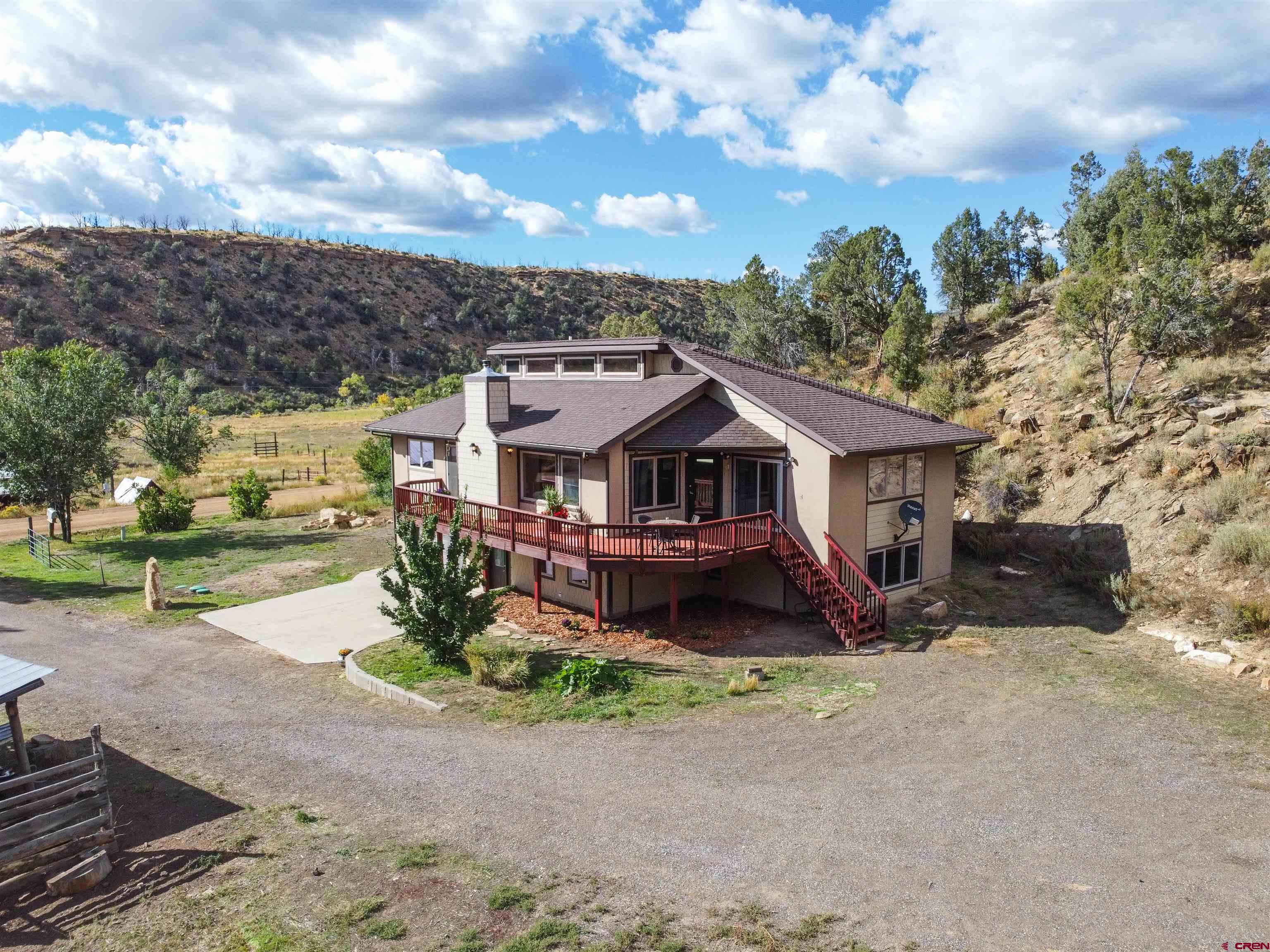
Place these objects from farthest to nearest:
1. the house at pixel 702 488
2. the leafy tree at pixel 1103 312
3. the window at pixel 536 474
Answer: the leafy tree at pixel 1103 312, the window at pixel 536 474, the house at pixel 702 488

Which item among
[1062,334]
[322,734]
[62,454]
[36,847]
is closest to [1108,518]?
[1062,334]

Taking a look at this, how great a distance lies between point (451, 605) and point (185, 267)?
8424cm

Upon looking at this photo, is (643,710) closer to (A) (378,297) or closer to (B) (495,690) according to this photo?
(B) (495,690)

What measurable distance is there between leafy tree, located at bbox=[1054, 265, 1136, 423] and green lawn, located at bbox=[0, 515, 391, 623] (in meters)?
24.5

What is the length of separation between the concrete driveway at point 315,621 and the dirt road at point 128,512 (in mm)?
15899

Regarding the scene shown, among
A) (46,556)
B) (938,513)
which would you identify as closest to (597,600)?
(938,513)

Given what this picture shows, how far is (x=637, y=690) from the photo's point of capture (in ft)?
47.3

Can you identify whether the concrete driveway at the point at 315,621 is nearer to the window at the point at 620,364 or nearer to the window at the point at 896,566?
the window at the point at 620,364

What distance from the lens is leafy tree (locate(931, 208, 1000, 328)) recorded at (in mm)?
41812

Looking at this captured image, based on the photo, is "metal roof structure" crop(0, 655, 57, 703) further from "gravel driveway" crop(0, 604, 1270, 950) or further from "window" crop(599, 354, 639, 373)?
"window" crop(599, 354, 639, 373)

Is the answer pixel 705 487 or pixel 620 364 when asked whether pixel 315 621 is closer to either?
pixel 705 487

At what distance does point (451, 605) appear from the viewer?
51.0 ft

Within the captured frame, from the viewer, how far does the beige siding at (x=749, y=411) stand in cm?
1850

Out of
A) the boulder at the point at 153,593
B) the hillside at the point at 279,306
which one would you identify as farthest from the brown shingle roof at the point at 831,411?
the hillside at the point at 279,306
